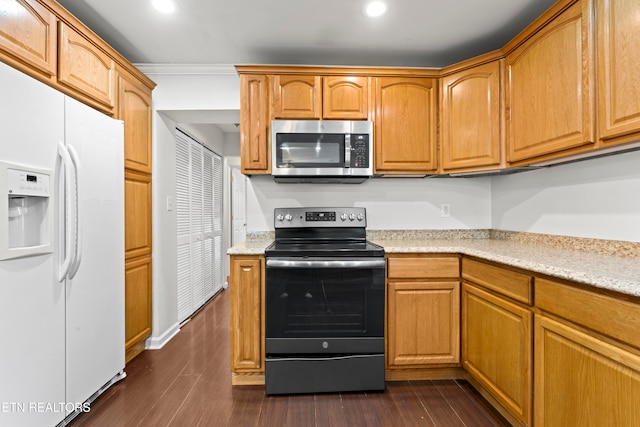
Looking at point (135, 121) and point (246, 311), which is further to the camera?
point (135, 121)

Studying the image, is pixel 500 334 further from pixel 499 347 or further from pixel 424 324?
pixel 424 324

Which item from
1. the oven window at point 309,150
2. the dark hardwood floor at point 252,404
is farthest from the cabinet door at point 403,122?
the dark hardwood floor at point 252,404

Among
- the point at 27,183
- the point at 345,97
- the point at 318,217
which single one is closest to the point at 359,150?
the point at 345,97

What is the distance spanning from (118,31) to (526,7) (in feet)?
8.96

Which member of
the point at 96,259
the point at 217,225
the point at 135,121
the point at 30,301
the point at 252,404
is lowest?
the point at 252,404

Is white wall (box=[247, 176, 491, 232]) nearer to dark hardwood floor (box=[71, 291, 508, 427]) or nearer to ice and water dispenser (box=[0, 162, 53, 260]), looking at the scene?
dark hardwood floor (box=[71, 291, 508, 427])

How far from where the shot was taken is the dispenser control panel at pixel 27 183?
4.25ft

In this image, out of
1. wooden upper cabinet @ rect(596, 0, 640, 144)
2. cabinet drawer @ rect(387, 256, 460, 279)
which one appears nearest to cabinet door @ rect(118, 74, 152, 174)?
cabinet drawer @ rect(387, 256, 460, 279)

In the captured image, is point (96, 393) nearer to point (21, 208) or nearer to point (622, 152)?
point (21, 208)

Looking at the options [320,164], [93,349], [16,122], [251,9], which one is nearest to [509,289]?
[320,164]

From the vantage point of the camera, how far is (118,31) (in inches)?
83.7

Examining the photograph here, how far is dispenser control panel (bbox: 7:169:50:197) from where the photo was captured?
4.25ft

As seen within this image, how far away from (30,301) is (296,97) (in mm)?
1957

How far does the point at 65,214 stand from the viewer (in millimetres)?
1577
